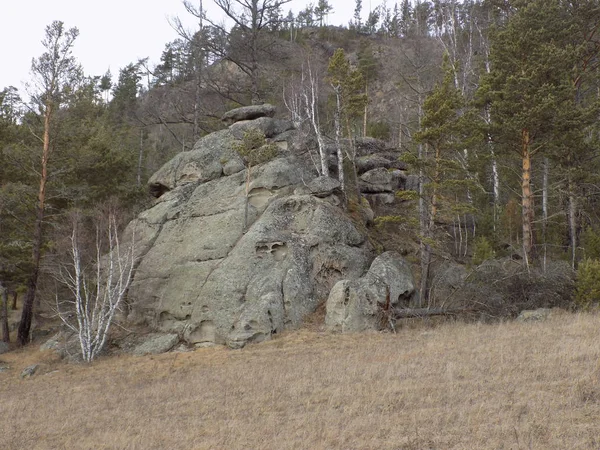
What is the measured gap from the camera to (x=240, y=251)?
63.5 ft

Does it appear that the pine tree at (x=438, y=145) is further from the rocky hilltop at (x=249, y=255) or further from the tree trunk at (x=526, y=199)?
the tree trunk at (x=526, y=199)

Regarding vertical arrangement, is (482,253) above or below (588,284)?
above

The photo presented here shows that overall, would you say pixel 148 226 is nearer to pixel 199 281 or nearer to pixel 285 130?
pixel 199 281

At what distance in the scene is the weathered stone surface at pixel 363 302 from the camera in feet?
55.5

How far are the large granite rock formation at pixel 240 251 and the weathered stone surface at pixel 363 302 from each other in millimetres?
1158

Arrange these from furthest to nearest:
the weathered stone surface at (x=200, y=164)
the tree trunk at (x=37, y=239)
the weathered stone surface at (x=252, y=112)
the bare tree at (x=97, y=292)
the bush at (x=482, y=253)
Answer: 1. the weathered stone surface at (x=252, y=112)
2. the weathered stone surface at (x=200, y=164)
3. the tree trunk at (x=37, y=239)
4. the bush at (x=482, y=253)
5. the bare tree at (x=97, y=292)

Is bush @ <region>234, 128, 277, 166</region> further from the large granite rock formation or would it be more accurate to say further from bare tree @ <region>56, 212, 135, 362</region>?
bare tree @ <region>56, 212, 135, 362</region>

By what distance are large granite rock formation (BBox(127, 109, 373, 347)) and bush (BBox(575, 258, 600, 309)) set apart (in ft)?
23.4

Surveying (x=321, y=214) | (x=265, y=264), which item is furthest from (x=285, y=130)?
(x=265, y=264)

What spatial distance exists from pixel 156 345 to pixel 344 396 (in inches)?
396

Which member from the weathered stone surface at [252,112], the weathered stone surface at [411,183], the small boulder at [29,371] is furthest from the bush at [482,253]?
the small boulder at [29,371]

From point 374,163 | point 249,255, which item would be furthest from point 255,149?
point 374,163

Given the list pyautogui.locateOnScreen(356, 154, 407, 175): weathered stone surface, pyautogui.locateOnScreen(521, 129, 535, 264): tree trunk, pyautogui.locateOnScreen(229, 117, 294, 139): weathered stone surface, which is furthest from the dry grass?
pyautogui.locateOnScreen(356, 154, 407, 175): weathered stone surface

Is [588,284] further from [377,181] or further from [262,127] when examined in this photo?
[262,127]
